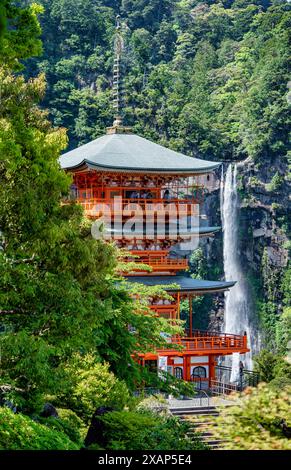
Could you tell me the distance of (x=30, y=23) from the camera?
45.1 ft

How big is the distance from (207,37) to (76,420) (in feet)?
242

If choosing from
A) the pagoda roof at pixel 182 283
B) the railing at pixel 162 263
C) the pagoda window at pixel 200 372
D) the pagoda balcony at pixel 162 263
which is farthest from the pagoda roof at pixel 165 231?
the pagoda window at pixel 200 372

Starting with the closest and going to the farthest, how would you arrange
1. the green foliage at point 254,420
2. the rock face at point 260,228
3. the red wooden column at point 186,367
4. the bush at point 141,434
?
the green foliage at point 254,420 → the bush at point 141,434 → the red wooden column at point 186,367 → the rock face at point 260,228

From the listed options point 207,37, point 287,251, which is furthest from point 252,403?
point 207,37

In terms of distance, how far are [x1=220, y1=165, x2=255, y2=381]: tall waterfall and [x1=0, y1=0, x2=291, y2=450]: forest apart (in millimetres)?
555

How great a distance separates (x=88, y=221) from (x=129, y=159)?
16887mm

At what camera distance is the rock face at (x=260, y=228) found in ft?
197

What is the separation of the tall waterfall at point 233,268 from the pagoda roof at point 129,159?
25428 mm

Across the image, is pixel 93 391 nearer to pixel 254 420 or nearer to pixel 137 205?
pixel 254 420

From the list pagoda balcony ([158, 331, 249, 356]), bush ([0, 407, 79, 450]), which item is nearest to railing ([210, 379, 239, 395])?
pagoda balcony ([158, 331, 249, 356])

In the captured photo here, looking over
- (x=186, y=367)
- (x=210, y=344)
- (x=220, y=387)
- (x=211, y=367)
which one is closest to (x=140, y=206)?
(x=210, y=344)

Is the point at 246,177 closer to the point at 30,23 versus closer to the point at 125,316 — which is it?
the point at 125,316

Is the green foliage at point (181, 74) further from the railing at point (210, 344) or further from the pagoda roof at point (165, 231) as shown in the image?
the railing at point (210, 344)

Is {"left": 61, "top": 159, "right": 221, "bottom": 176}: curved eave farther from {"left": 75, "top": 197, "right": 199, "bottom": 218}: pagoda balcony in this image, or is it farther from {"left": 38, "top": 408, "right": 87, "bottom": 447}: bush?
{"left": 38, "top": 408, "right": 87, "bottom": 447}: bush
